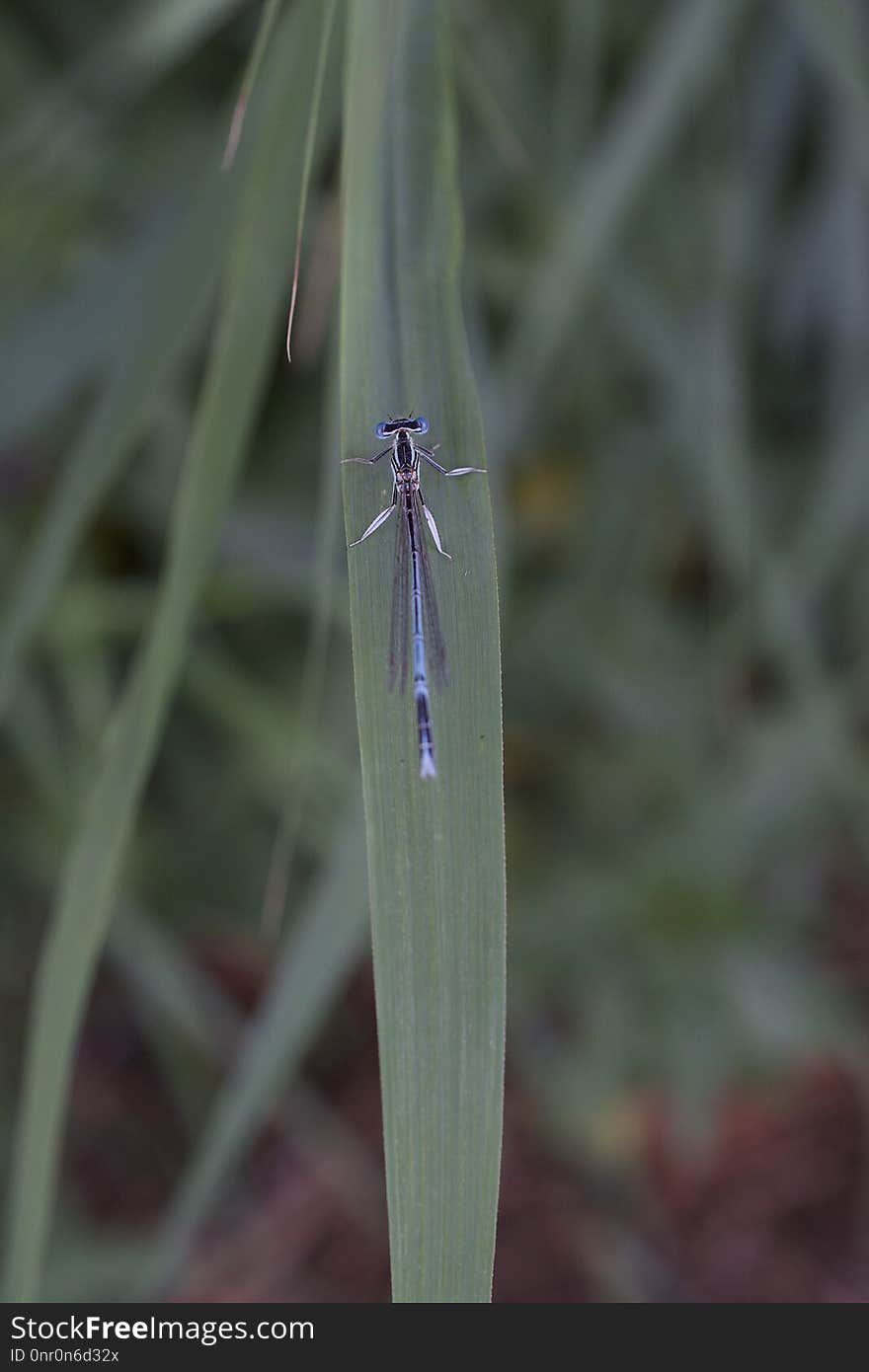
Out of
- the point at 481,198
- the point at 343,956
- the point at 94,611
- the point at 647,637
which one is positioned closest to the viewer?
the point at 343,956

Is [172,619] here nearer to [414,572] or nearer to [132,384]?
[414,572]

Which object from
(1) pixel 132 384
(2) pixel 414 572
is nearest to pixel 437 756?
(2) pixel 414 572

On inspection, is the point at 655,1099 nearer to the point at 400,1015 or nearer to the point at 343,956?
the point at 343,956

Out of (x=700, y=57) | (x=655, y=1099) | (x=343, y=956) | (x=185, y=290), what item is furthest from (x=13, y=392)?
(x=655, y=1099)

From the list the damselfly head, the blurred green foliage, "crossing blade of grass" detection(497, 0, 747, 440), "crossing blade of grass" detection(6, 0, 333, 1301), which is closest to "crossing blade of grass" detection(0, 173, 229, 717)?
"crossing blade of grass" detection(6, 0, 333, 1301)

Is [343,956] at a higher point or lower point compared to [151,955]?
lower
